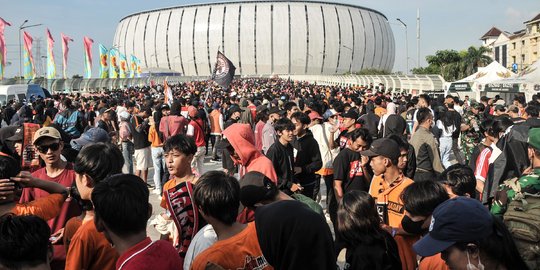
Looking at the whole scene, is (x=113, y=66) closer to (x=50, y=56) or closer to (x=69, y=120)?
(x=50, y=56)

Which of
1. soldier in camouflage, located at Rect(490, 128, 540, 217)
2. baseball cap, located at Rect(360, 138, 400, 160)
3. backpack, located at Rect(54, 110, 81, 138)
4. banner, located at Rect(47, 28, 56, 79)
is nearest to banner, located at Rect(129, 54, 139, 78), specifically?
banner, located at Rect(47, 28, 56, 79)

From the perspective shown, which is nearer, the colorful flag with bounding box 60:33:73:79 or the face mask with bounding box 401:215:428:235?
the face mask with bounding box 401:215:428:235

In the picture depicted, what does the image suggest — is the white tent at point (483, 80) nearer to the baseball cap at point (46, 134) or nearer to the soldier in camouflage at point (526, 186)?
the soldier in camouflage at point (526, 186)

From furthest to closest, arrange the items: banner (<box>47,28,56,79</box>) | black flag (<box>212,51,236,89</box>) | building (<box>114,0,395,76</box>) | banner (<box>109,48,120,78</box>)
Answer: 1. building (<box>114,0,395,76</box>)
2. banner (<box>109,48,120,78</box>)
3. banner (<box>47,28,56,79</box>)
4. black flag (<box>212,51,236,89</box>)

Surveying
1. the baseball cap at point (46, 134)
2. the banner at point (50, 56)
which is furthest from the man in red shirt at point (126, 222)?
the banner at point (50, 56)

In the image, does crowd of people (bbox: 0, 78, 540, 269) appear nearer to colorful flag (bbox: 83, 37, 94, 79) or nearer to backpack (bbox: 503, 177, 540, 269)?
backpack (bbox: 503, 177, 540, 269)

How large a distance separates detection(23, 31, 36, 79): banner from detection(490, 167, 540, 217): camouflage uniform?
108ft

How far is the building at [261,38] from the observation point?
11369cm

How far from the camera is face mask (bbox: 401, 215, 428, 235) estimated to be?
3.18 meters

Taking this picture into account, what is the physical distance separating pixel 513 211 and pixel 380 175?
5.82ft

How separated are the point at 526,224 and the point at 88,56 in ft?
148

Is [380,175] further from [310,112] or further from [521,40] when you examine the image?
[521,40]

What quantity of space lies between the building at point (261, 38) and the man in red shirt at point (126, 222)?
109991mm

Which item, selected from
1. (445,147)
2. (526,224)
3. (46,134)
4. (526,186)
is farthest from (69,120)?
(526,224)
